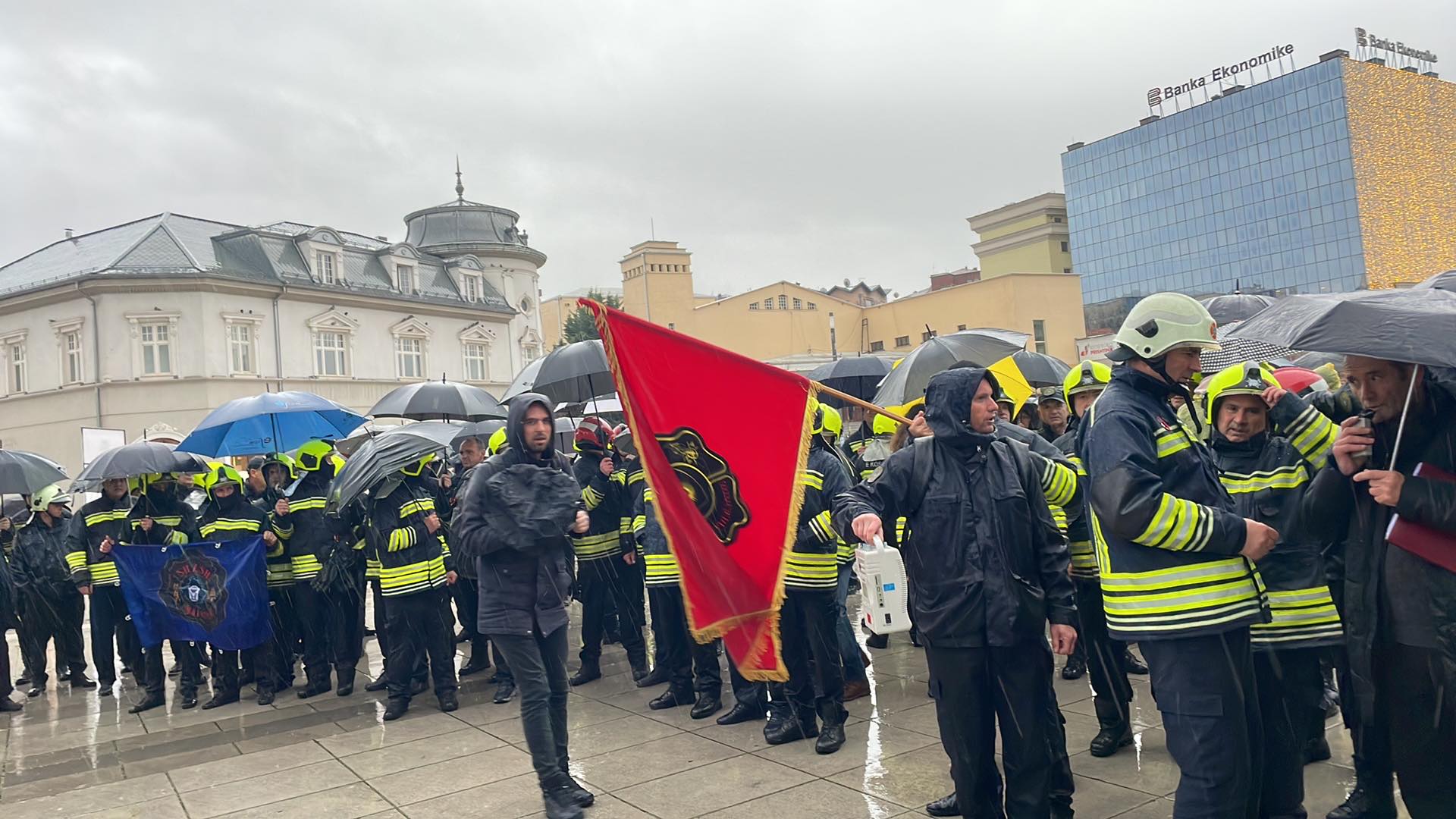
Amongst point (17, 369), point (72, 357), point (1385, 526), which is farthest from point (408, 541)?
point (17, 369)

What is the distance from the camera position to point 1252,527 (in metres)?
3.80

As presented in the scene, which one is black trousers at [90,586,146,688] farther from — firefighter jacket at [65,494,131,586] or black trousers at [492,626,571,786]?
black trousers at [492,626,571,786]

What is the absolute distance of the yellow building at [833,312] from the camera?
53875 millimetres

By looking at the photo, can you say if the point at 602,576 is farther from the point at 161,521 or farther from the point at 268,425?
the point at 161,521

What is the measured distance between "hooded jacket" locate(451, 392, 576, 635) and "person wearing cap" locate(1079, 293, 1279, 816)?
3065 mm

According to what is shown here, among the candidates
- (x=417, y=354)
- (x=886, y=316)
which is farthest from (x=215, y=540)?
(x=886, y=316)

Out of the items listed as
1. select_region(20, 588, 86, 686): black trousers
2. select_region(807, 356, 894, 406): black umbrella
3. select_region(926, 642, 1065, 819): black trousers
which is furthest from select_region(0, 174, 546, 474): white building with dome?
select_region(926, 642, 1065, 819): black trousers

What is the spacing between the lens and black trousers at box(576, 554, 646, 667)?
358 inches

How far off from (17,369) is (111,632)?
122 ft

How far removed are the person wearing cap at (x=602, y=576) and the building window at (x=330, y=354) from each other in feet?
118

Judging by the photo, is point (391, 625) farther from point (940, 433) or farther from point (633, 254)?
point (633, 254)

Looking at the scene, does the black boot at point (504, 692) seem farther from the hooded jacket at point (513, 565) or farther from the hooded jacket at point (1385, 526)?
the hooded jacket at point (1385, 526)

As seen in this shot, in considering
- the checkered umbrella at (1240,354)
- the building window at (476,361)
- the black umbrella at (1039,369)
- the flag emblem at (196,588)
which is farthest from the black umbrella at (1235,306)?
the building window at (476,361)

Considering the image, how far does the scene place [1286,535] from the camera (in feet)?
15.7
